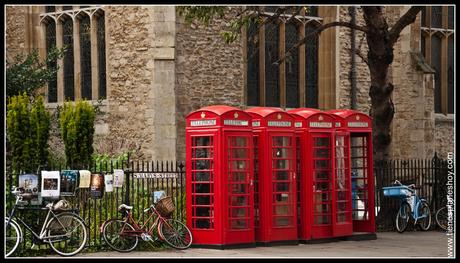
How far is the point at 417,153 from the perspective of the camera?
27562mm

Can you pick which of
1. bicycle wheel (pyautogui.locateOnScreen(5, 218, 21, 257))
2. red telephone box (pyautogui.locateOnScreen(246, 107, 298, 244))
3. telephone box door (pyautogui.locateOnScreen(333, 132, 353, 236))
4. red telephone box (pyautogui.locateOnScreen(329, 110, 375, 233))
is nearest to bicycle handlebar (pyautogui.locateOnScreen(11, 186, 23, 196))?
bicycle wheel (pyautogui.locateOnScreen(5, 218, 21, 257))

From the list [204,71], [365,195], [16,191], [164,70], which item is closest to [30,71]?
[164,70]

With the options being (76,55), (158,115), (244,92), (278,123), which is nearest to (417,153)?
(244,92)

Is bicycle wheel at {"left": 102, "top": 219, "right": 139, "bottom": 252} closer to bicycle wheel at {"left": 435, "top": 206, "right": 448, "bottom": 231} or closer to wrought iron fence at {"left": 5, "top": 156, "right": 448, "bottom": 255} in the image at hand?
wrought iron fence at {"left": 5, "top": 156, "right": 448, "bottom": 255}

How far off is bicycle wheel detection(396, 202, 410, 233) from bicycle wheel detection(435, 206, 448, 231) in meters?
0.96

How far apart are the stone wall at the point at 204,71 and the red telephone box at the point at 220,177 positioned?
735cm

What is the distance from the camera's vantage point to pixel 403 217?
19656 millimetres

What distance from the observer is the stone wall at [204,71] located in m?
23.0

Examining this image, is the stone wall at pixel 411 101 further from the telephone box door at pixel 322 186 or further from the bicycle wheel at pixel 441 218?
the telephone box door at pixel 322 186

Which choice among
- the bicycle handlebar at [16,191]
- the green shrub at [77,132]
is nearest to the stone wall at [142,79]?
the green shrub at [77,132]

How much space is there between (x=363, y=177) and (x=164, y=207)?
15.1 feet

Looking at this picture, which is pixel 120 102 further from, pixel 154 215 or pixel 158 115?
pixel 154 215

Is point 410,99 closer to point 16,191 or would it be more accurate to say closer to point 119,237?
point 119,237

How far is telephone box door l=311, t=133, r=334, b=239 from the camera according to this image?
1661 cm
